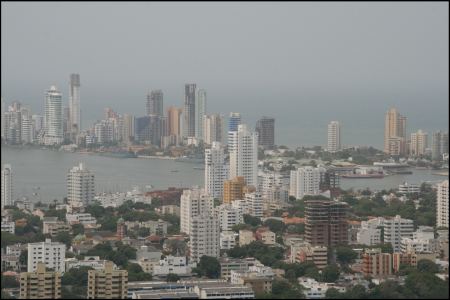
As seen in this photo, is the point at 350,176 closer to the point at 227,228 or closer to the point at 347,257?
the point at 227,228

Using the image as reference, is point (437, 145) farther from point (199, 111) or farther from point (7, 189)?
point (7, 189)

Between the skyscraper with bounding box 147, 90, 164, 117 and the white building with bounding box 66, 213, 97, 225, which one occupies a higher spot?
the skyscraper with bounding box 147, 90, 164, 117

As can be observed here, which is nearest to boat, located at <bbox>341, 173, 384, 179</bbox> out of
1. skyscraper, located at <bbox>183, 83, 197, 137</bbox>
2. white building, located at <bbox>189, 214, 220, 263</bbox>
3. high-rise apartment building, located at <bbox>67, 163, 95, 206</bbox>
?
skyscraper, located at <bbox>183, 83, 197, 137</bbox>

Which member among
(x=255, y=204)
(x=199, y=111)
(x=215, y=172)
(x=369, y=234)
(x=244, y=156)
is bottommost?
(x=369, y=234)

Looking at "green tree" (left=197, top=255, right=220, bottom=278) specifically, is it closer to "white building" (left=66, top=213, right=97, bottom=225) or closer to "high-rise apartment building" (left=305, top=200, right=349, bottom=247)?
"high-rise apartment building" (left=305, top=200, right=349, bottom=247)

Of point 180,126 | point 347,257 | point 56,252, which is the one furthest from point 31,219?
point 180,126

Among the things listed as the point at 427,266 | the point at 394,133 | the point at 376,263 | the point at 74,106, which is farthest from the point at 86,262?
the point at 74,106
